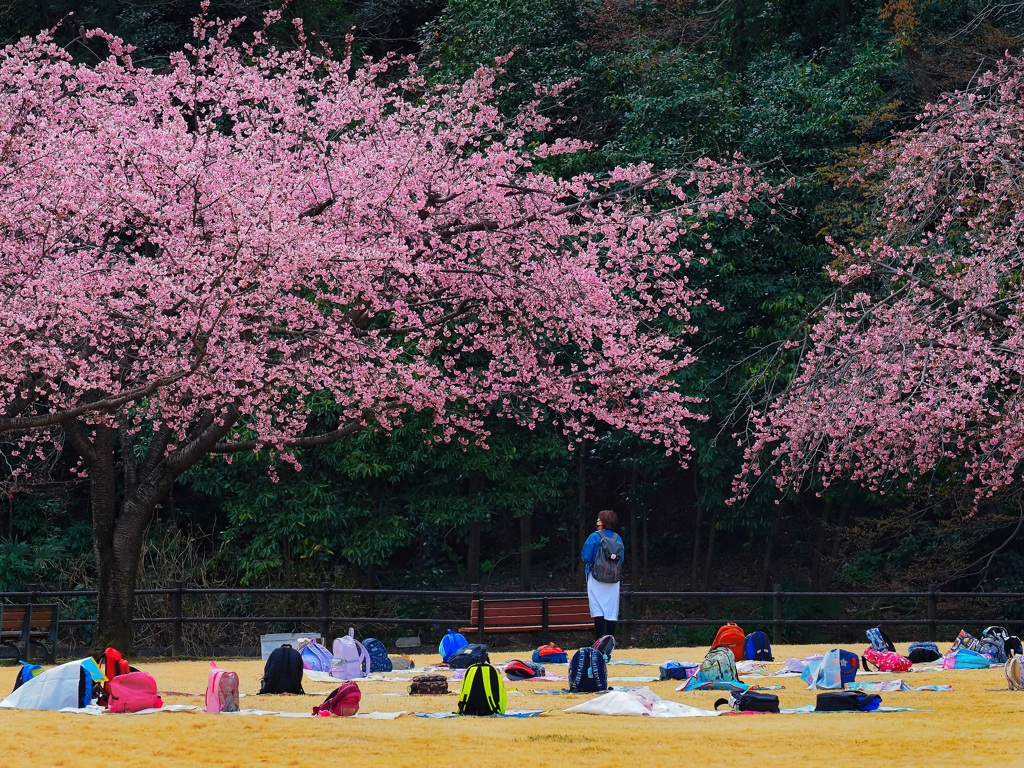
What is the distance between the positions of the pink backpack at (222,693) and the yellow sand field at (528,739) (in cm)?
19

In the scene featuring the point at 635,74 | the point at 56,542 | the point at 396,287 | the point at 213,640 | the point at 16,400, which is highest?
the point at 635,74

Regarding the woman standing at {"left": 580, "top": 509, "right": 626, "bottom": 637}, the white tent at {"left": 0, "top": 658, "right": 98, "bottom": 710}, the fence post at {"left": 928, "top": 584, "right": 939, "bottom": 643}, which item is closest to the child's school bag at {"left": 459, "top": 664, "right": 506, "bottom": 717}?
the white tent at {"left": 0, "top": 658, "right": 98, "bottom": 710}

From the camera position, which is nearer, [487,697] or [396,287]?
[487,697]

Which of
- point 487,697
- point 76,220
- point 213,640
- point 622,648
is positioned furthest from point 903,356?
point 213,640

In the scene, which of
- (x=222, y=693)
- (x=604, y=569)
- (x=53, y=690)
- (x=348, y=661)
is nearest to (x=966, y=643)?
(x=604, y=569)

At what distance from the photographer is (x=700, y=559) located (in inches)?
912

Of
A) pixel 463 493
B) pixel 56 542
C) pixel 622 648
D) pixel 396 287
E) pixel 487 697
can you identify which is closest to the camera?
pixel 487 697

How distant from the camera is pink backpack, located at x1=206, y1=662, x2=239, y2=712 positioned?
787 centimetres

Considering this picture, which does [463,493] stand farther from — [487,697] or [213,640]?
[487,697]

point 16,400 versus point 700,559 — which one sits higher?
point 16,400

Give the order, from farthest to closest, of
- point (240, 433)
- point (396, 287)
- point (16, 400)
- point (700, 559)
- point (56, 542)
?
1. point (700, 559)
2. point (56, 542)
3. point (240, 433)
4. point (396, 287)
5. point (16, 400)

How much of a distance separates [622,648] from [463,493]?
602cm

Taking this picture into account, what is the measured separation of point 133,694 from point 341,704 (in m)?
1.33

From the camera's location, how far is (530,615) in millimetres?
15102
